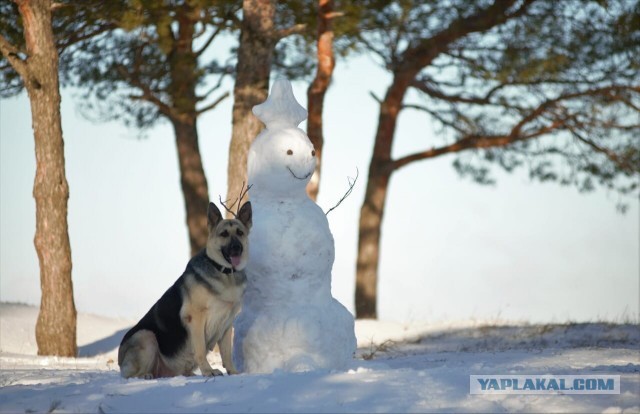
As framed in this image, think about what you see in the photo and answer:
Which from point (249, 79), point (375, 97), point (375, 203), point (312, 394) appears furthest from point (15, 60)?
point (312, 394)

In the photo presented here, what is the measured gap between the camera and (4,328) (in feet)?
49.3

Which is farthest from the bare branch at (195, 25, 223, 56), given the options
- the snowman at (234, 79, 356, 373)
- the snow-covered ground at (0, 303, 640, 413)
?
the snowman at (234, 79, 356, 373)

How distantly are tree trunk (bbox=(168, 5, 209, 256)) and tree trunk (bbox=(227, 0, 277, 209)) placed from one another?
11.8 ft

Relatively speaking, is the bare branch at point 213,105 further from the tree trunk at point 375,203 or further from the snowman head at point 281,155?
the snowman head at point 281,155

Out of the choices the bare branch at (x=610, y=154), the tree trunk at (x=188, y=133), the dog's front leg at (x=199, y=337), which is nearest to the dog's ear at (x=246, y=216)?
the dog's front leg at (x=199, y=337)

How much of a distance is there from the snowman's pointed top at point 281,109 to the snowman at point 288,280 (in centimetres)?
24

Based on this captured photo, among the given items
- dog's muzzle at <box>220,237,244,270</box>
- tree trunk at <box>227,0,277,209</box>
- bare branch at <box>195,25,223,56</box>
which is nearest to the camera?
dog's muzzle at <box>220,237,244,270</box>

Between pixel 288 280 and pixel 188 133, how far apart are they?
32.4 ft

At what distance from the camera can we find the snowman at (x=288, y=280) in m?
7.77

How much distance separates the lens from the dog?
290 inches

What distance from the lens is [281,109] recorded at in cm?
848

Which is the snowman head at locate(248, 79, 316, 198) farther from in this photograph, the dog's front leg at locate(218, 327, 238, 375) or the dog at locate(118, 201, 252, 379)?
the dog's front leg at locate(218, 327, 238, 375)

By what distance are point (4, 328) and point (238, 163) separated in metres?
5.40

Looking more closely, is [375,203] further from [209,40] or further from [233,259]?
[233,259]
